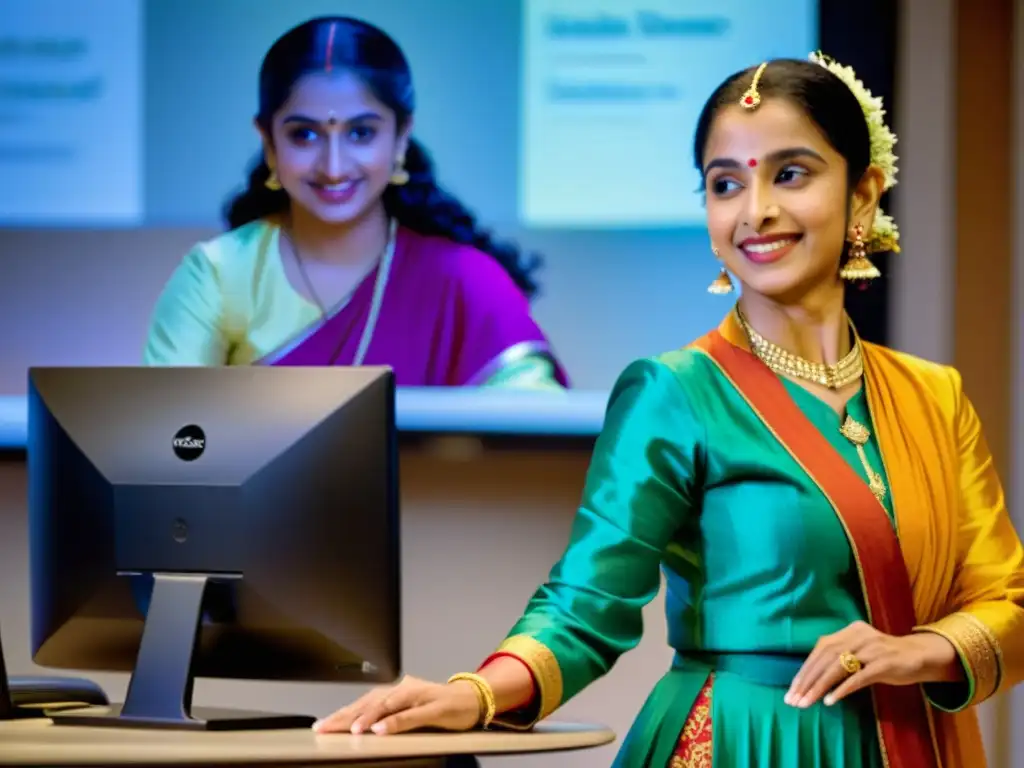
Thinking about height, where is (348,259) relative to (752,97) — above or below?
below

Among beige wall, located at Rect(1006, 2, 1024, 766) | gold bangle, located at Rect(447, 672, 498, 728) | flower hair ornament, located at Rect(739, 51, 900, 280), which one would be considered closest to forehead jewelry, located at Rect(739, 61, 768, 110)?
flower hair ornament, located at Rect(739, 51, 900, 280)

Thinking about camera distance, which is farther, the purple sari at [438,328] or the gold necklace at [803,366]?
the purple sari at [438,328]

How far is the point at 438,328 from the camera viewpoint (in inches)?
110

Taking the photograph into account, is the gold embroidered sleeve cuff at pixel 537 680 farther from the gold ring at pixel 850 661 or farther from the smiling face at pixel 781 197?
the smiling face at pixel 781 197

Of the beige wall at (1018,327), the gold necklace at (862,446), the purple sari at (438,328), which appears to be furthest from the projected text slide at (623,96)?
the gold necklace at (862,446)

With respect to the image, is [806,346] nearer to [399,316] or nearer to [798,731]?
[798,731]

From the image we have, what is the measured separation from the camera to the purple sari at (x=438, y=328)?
2.78 meters

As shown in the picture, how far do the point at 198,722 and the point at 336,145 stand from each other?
148cm

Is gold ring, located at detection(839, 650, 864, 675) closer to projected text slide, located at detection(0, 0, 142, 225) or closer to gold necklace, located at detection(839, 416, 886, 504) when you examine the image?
gold necklace, located at detection(839, 416, 886, 504)

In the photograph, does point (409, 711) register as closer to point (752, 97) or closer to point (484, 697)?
point (484, 697)

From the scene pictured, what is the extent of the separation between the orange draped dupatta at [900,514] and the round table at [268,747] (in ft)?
1.21

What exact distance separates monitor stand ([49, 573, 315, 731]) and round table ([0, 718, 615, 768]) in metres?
0.07

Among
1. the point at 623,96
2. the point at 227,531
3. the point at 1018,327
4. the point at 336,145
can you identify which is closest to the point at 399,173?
the point at 336,145

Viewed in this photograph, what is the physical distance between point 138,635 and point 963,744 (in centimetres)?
96
